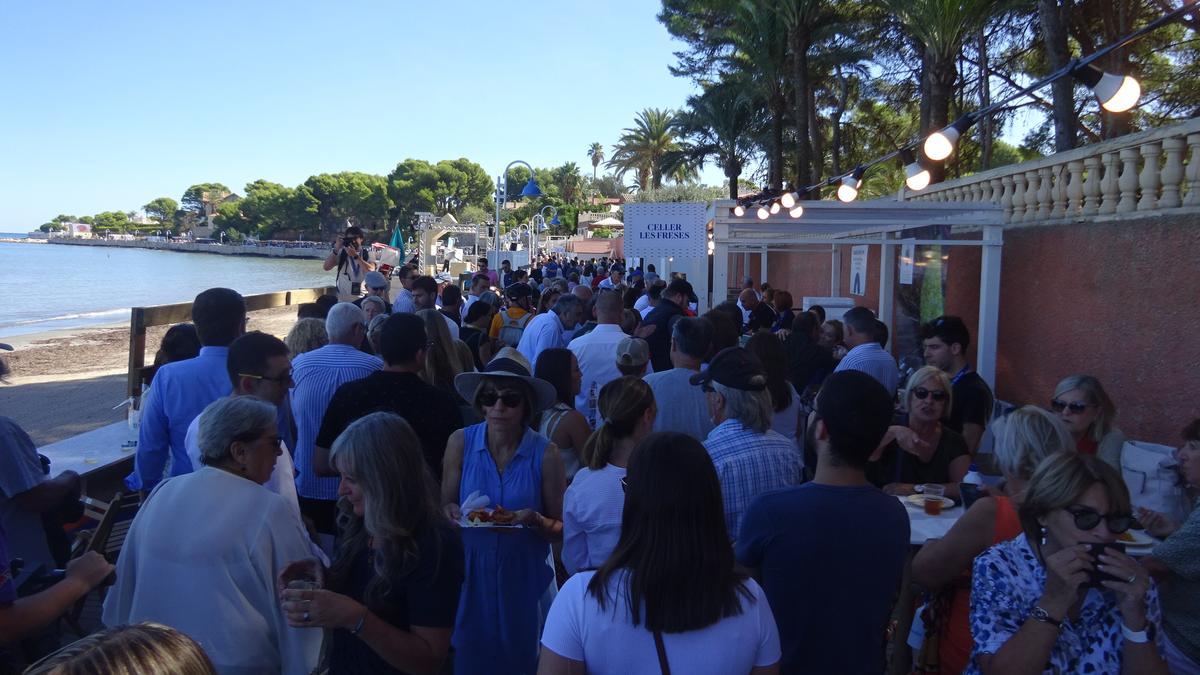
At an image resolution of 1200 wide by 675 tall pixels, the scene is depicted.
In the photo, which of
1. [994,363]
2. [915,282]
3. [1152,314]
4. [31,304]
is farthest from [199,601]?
[31,304]

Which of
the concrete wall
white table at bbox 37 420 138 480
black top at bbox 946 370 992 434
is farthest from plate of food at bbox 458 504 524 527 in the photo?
the concrete wall

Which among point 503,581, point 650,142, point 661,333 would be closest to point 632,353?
point 503,581

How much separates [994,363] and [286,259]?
120 metres

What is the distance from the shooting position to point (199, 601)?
7.79 feet

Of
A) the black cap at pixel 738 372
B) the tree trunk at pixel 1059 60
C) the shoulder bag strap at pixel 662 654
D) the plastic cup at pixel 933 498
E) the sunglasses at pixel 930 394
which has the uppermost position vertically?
the tree trunk at pixel 1059 60

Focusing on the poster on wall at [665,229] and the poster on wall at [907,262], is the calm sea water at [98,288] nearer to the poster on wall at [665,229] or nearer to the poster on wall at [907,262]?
the poster on wall at [665,229]

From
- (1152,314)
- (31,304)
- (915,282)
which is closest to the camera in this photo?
(1152,314)

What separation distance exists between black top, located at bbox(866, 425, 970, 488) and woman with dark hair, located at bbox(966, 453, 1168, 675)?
190 centimetres

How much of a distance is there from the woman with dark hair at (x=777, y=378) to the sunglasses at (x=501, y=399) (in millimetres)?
1791

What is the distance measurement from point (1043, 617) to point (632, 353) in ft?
10.7

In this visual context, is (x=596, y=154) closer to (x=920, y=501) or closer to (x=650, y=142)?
(x=650, y=142)

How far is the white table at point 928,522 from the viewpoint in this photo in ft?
12.3

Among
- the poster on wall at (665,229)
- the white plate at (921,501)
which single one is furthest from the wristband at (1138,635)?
the poster on wall at (665,229)

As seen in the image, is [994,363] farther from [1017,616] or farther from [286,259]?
[286,259]
